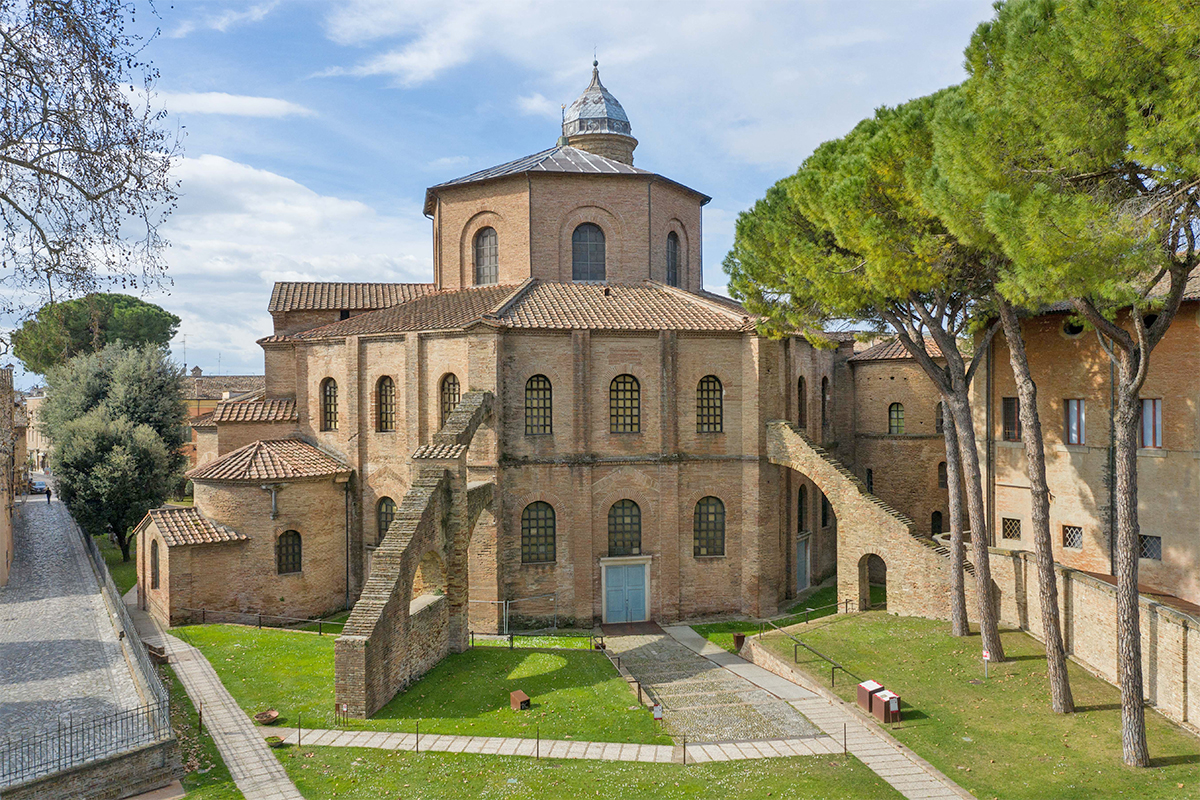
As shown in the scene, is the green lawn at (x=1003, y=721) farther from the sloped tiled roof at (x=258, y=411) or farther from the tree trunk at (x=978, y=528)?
the sloped tiled roof at (x=258, y=411)

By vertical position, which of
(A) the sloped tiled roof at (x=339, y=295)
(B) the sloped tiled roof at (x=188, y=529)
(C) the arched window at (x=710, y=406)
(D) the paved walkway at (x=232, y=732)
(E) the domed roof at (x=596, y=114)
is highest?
(E) the domed roof at (x=596, y=114)

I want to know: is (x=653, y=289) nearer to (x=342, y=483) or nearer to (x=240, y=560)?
(x=342, y=483)

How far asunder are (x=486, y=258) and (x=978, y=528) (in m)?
18.4

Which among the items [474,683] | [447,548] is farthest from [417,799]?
[447,548]

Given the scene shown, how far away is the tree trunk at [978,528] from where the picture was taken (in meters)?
17.5

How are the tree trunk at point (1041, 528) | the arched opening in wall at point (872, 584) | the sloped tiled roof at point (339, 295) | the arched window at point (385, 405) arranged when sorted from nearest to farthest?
the tree trunk at point (1041, 528) → the arched opening in wall at point (872, 584) → the arched window at point (385, 405) → the sloped tiled roof at point (339, 295)

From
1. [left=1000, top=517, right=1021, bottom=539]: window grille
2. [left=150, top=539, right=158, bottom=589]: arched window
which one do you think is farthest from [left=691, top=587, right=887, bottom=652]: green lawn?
[left=150, top=539, right=158, bottom=589]: arched window

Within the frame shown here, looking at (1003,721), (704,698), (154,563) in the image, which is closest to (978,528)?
(1003,721)

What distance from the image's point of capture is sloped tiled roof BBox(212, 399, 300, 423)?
2711cm

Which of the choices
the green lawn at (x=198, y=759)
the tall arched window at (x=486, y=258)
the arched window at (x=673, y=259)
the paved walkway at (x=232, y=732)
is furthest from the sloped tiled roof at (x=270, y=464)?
the arched window at (x=673, y=259)

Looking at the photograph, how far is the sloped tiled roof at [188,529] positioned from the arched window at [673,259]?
1715cm

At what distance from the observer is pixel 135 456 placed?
30797mm

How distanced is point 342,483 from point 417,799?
608 inches

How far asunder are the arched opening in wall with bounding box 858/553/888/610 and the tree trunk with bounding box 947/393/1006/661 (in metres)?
4.36
